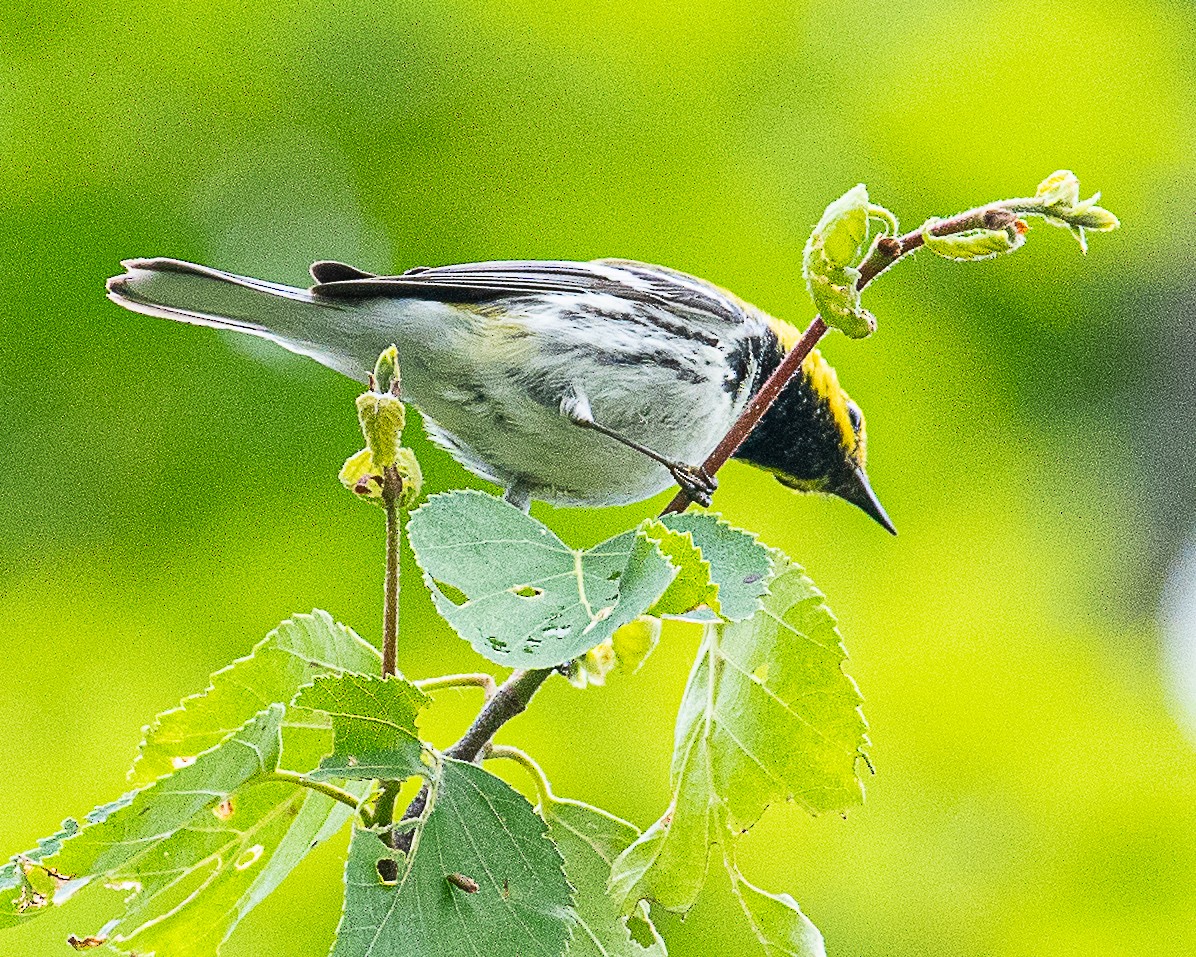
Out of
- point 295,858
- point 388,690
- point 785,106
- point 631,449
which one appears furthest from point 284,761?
point 785,106

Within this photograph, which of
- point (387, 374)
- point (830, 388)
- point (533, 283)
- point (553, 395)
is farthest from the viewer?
point (830, 388)

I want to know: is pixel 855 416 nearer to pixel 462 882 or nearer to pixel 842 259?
pixel 842 259

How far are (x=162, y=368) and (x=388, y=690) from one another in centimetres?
233

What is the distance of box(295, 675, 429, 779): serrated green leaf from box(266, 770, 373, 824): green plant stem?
0.04 meters

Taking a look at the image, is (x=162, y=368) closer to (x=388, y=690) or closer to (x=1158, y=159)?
(x=388, y=690)

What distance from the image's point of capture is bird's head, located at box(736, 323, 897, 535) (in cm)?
342

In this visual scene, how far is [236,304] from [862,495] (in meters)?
1.65

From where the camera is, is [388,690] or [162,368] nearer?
[388,690]

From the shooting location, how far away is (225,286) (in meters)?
2.71

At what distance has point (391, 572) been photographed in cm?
115

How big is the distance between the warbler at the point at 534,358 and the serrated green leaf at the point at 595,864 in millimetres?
1308

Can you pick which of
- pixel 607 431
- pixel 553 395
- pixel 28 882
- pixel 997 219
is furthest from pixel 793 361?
pixel 553 395

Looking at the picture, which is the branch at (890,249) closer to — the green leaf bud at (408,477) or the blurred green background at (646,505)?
the green leaf bud at (408,477)

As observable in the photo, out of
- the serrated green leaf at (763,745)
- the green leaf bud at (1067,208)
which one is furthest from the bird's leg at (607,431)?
the green leaf bud at (1067,208)
